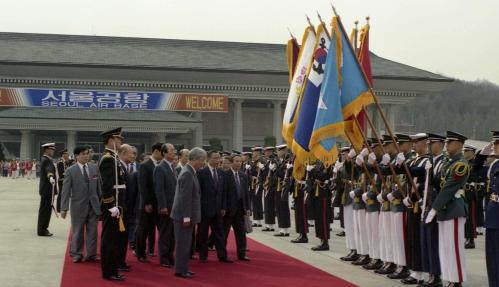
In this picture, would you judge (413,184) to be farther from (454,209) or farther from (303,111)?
(303,111)

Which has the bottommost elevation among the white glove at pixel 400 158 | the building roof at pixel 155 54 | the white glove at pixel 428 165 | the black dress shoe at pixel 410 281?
the black dress shoe at pixel 410 281

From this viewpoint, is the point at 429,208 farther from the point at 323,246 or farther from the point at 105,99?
the point at 105,99

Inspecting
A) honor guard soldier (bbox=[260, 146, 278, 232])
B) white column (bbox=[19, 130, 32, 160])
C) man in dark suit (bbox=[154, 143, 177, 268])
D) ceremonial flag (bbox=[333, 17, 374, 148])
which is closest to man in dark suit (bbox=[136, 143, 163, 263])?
man in dark suit (bbox=[154, 143, 177, 268])

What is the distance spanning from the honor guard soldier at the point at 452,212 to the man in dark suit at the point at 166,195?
3735mm

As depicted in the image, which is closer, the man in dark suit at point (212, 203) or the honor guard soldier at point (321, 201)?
the man in dark suit at point (212, 203)

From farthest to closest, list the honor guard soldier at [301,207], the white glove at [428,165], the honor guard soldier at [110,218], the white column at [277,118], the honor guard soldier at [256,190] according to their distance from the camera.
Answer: the white column at [277,118], the honor guard soldier at [256,190], the honor guard soldier at [301,207], the honor guard soldier at [110,218], the white glove at [428,165]

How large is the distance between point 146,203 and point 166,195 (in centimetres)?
31

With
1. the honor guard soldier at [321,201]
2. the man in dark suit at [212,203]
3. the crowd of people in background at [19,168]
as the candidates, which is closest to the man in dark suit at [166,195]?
the man in dark suit at [212,203]

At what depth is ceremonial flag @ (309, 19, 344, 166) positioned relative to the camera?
28.6 ft

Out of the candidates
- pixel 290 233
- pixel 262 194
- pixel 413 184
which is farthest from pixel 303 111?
pixel 262 194

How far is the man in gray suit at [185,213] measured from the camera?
8500mm

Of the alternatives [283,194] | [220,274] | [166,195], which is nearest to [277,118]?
[283,194]

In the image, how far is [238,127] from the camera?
4644 cm

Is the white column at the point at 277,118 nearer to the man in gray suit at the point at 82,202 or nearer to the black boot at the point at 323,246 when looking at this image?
the black boot at the point at 323,246
